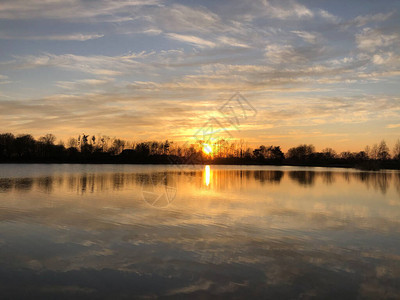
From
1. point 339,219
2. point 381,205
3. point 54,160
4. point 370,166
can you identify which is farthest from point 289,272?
point 54,160

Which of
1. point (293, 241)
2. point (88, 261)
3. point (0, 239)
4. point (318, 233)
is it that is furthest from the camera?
point (318, 233)

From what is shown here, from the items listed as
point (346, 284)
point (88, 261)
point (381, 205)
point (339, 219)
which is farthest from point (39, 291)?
point (381, 205)

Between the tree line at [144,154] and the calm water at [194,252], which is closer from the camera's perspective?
the calm water at [194,252]

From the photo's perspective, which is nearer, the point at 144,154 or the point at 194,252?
the point at 194,252

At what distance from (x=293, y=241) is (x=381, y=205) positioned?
10986 mm

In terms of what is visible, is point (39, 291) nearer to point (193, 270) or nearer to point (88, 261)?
point (88, 261)

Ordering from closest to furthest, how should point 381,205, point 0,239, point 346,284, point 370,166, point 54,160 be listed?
point 346,284, point 0,239, point 381,205, point 370,166, point 54,160

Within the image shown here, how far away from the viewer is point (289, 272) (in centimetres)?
703

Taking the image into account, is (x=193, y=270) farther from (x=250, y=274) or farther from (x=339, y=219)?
(x=339, y=219)

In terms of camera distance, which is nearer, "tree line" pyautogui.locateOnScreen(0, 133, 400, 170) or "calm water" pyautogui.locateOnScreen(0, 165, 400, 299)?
"calm water" pyautogui.locateOnScreen(0, 165, 400, 299)

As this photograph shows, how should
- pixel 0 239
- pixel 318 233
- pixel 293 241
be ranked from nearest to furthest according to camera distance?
pixel 0 239 < pixel 293 241 < pixel 318 233

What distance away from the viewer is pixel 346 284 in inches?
253

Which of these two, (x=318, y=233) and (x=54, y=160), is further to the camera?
(x=54, y=160)

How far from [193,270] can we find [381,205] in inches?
589
